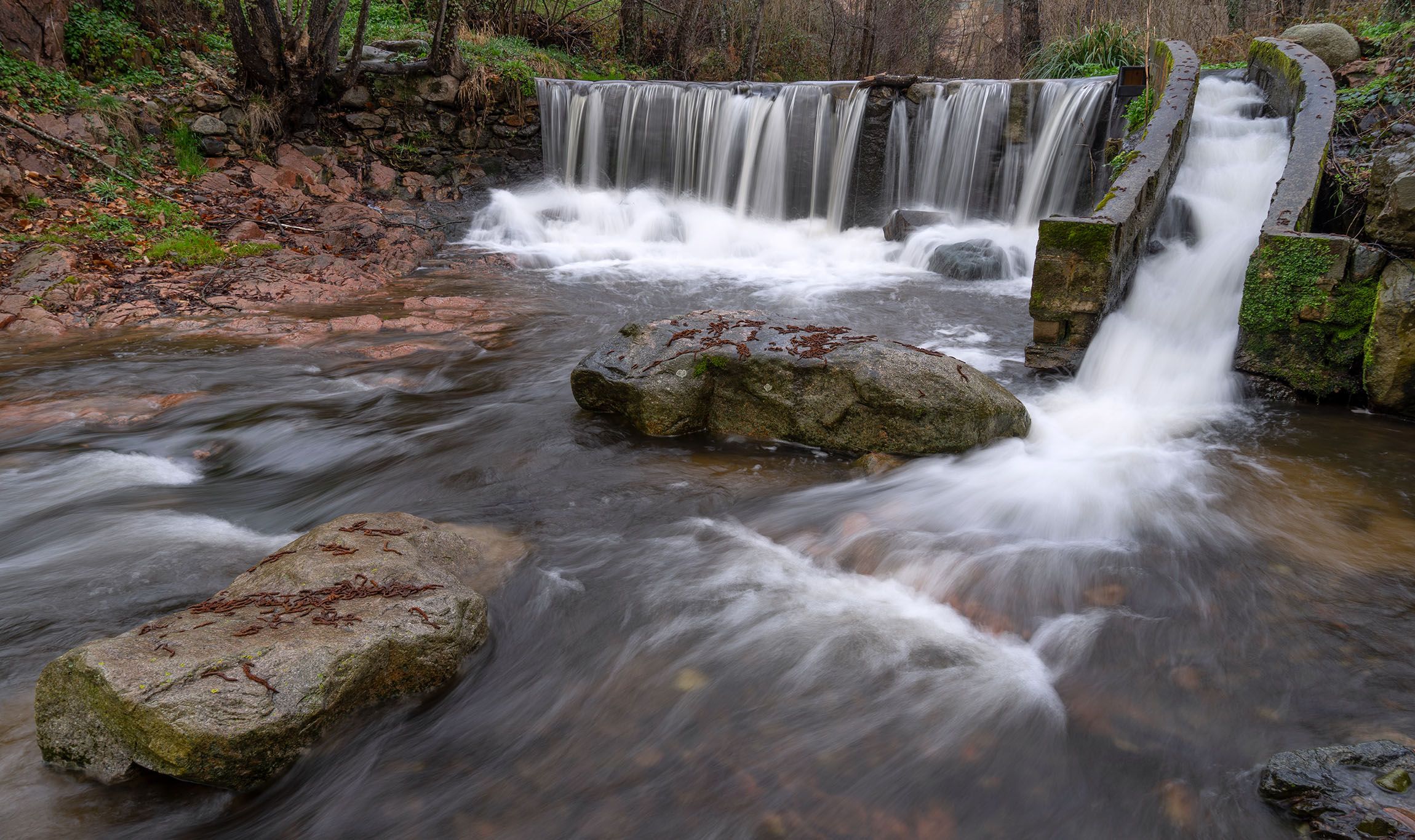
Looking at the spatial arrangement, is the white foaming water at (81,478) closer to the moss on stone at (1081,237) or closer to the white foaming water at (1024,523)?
the white foaming water at (1024,523)

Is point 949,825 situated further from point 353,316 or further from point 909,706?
point 353,316

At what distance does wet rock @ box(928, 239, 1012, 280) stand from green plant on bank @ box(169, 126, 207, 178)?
9567 mm

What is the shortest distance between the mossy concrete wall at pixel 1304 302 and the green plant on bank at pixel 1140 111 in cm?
325

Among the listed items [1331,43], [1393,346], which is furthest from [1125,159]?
[1331,43]

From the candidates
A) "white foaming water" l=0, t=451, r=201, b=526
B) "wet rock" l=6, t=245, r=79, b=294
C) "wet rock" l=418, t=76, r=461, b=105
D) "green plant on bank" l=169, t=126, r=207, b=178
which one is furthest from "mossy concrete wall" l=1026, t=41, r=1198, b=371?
"green plant on bank" l=169, t=126, r=207, b=178

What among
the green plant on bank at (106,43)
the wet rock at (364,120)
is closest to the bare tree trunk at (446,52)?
the wet rock at (364,120)

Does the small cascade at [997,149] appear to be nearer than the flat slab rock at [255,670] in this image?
No

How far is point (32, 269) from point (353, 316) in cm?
289

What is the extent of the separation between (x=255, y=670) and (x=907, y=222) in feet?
34.4

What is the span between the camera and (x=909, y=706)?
9.73ft

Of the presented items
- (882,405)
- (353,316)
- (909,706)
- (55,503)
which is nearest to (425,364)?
(353,316)

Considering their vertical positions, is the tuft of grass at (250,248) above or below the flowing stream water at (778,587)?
above

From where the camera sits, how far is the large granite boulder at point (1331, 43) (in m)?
9.80

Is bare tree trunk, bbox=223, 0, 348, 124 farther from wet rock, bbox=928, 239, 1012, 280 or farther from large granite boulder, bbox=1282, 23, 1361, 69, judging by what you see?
large granite boulder, bbox=1282, 23, 1361, 69
